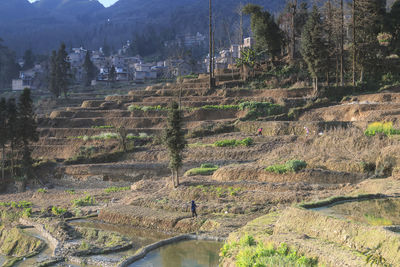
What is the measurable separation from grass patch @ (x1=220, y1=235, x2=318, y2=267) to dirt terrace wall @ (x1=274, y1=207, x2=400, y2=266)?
42.0 inches

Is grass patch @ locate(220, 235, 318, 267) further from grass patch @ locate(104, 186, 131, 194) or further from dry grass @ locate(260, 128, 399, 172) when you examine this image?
grass patch @ locate(104, 186, 131, 194)

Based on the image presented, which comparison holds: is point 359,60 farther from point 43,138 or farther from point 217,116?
point 43,138

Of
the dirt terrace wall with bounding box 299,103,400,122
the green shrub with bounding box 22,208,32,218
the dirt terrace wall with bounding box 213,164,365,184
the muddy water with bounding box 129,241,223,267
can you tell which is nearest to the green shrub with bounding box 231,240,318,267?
the muddy water with bounding box 129,241,223,267

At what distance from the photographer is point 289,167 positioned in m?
22.6

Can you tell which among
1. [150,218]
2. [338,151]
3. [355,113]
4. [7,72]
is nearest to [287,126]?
[355,113]

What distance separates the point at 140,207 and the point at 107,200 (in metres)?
4.38

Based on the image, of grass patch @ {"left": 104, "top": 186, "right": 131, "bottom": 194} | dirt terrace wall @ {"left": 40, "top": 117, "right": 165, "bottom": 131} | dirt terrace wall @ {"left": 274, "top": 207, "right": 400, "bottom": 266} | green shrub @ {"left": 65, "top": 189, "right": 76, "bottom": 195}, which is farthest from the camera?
dirt terrace wall @ {"left": 40, "top": 117, "right": 165, "bottom": 131}

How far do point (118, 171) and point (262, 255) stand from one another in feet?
72.1

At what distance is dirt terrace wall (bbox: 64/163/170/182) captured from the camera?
102 ft

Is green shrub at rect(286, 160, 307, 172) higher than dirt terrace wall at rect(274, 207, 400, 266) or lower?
lower

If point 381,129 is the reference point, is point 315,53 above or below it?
above

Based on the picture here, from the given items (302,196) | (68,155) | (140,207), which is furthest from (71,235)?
(68,155)

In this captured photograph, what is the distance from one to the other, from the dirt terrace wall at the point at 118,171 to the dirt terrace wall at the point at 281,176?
7.19m

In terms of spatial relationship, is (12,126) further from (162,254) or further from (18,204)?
(162,254)
